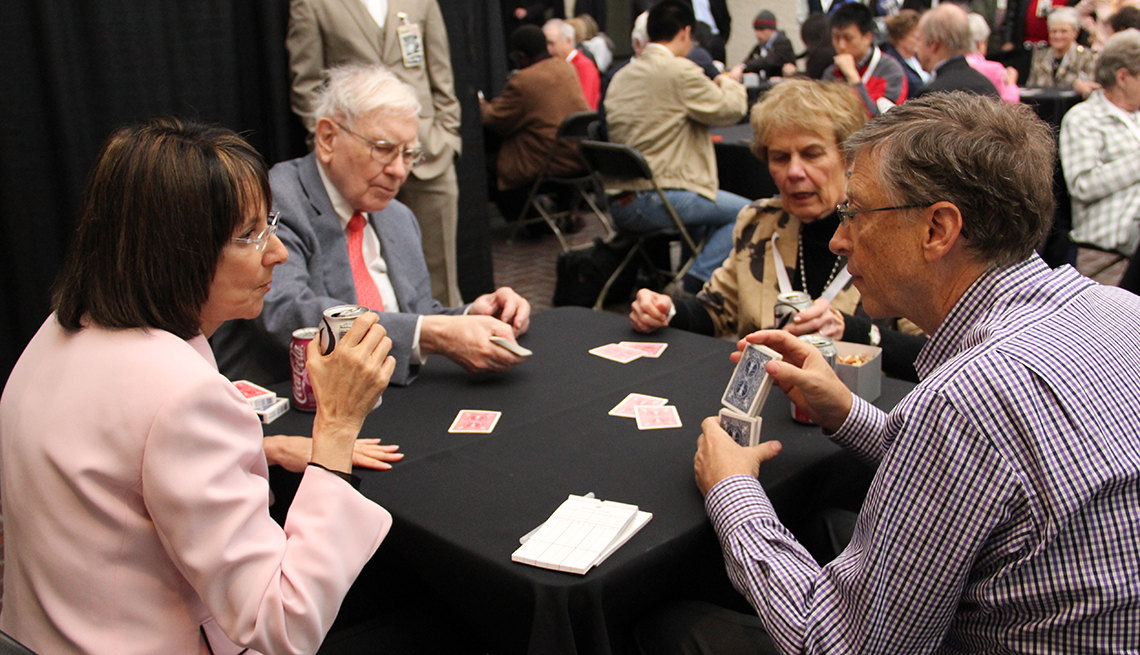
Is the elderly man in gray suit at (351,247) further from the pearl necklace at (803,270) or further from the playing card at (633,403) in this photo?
the pearl necklace at (803,270)

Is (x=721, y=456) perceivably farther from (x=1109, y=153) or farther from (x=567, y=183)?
(x=567, y=183)

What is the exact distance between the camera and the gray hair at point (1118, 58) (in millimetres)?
4203

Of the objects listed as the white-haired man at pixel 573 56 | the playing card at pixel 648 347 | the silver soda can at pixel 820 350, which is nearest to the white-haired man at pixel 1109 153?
the playing card at pixel 648 347

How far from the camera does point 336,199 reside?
234 centimetres

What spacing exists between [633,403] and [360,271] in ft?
3.04

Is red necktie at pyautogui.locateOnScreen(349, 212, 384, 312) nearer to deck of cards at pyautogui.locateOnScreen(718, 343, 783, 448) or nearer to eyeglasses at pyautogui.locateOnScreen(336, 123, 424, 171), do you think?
eyeglasses at pyautogui.locateOnScreen(336, 123, 424, 171)

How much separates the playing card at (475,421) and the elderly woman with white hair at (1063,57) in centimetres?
643

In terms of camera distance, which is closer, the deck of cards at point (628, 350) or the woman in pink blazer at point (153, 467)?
the woman in pink blazer at point (153, 467)

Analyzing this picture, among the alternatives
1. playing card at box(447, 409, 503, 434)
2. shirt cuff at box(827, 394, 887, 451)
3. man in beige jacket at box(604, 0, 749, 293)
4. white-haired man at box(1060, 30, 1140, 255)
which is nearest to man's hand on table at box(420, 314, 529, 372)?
playing card at box(447, 409, 503, 434)

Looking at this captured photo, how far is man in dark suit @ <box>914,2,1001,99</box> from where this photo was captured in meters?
4.42

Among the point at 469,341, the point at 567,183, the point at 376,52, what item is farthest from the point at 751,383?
the point at 567,183

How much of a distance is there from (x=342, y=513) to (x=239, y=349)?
1144mm

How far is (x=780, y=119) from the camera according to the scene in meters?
2.39

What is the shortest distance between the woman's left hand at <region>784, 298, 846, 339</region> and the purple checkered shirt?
0.80 m
